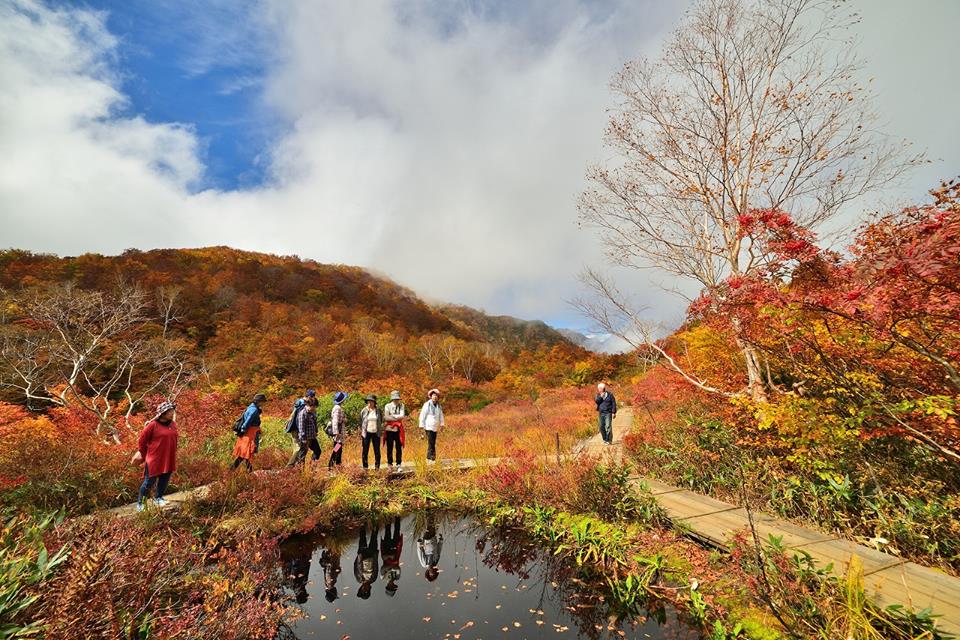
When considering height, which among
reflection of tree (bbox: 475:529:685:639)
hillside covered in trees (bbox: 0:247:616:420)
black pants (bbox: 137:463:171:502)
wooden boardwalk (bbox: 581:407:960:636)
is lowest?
reflection of tree (bbox: 475:529:685:639)

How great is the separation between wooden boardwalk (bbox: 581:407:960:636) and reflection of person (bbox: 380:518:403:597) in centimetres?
338

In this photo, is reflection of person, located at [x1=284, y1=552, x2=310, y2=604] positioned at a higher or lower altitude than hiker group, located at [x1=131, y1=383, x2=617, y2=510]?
lower

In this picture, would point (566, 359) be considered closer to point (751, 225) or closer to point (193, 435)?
point (193, 435)

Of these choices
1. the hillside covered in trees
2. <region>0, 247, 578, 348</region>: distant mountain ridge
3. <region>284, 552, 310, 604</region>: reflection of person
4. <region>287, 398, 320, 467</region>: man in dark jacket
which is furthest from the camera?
<region>0, 247, 578, 348</region>: distant mountain ridge

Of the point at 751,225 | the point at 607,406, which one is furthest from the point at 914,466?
the point at 607,406

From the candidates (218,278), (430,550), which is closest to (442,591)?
(430,550)

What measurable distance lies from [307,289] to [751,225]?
4355cm

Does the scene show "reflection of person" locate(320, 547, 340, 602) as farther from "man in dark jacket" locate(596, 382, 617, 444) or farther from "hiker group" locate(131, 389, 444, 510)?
"man in dark jacket" locate(596, 382, 617, 444)

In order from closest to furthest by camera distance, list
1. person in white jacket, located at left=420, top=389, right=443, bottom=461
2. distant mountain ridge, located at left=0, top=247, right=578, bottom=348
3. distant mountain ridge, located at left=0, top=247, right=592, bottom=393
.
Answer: person in white jacket, located at left=420, top=389, right=443, bottom=461 → distant mountain ridge, located at left=0, top=247, right=592, bottom=393 → distant mountain ridge, located at left=0, top=247, right=578, bottom=348

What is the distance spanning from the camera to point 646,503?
5332 millimetres

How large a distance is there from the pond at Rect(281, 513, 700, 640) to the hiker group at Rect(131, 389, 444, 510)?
6.39ft

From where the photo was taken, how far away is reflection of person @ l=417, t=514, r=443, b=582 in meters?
4.95

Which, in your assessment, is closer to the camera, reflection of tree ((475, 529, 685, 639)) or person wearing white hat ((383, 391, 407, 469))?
reflection of tree ((475, 529, 685, 639))

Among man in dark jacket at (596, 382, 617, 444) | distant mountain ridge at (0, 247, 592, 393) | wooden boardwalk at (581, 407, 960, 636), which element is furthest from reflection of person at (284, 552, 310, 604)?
distant mountain ridge at (0, 247, 592, 393)
